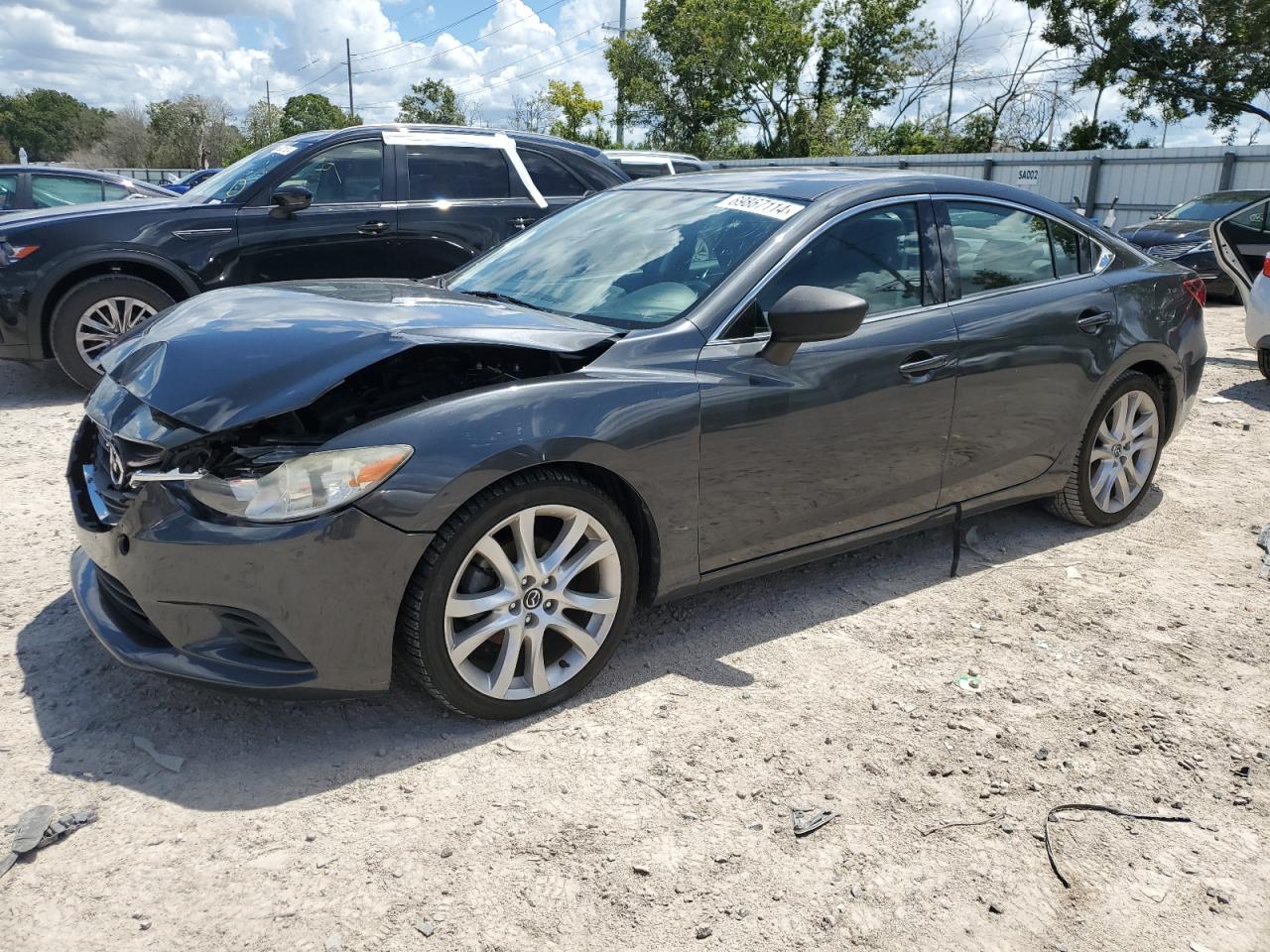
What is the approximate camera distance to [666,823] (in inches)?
103

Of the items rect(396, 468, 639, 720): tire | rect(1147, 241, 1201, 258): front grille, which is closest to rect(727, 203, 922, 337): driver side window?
rect(396, 468, 639, 720): tire

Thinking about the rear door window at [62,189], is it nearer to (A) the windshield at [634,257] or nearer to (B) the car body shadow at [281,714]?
(A) the windshield at [634,257]

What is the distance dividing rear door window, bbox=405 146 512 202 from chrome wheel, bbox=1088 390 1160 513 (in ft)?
15.7

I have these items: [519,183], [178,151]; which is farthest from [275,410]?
[178,151]

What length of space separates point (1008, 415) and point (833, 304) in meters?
1.31

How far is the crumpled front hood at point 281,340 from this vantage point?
2742 mm

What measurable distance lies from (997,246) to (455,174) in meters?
4.62

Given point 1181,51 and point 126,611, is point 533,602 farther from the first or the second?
point 1181,51

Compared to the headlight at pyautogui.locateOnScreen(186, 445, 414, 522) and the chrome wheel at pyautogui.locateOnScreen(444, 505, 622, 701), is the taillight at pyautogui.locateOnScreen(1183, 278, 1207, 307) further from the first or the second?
the headlight at pyautogui.locateOnScreen(186, 445, 414, 522)

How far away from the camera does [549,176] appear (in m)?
7.91

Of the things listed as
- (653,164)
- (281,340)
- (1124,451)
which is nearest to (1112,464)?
(1124,451)

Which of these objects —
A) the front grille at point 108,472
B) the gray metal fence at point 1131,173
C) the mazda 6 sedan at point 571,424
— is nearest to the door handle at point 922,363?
the mazda 6 sedan at point 571,424

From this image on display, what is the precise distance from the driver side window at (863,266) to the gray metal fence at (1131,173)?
1634 cm

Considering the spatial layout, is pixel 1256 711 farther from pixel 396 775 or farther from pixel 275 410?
pixel 275 410
